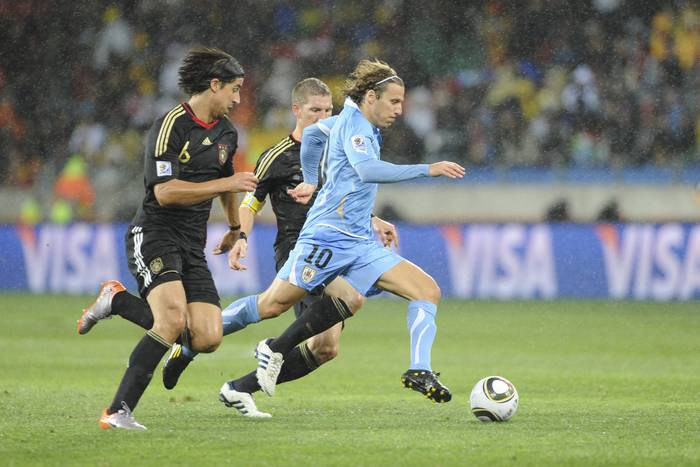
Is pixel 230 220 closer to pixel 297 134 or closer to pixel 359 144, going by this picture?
pixel 359 144

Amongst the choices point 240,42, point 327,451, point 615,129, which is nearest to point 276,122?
point 240,42

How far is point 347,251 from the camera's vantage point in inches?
279

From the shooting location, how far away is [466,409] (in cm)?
758

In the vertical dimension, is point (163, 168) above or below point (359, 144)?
below

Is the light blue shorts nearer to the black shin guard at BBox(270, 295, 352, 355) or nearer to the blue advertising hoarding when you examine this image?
the black shin guard at BBox(270, 295, 352, 355)

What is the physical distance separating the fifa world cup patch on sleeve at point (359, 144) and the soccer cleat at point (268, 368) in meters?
1.24

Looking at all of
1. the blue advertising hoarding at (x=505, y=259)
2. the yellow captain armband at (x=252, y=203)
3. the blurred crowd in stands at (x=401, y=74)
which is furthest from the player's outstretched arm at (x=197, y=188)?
the blurred crowd in stands at (x=401, y=74)

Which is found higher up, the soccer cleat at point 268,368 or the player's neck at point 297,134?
the player's neck at point 297,134

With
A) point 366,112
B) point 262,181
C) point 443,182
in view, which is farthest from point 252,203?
point 443,182

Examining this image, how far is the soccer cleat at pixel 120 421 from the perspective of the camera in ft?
20.6

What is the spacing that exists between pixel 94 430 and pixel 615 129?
14.0 m

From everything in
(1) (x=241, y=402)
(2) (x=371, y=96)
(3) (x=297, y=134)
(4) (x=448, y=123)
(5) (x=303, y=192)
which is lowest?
(1) (x=241, y=402)

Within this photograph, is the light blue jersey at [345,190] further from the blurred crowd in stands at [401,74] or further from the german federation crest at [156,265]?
the blurred crowd in stands at [401,74]

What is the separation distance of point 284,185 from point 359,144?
138 cm
